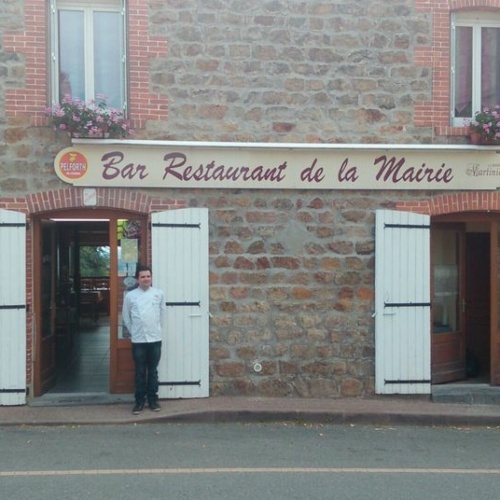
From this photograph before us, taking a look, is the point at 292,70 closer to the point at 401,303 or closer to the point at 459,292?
the point at 401,303

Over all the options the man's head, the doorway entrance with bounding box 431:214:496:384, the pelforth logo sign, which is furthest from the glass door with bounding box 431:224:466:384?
the man's head

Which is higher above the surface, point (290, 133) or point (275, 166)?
point (290, 133)

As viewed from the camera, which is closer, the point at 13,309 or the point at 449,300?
the point at 13,309

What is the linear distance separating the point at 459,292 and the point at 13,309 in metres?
6.22

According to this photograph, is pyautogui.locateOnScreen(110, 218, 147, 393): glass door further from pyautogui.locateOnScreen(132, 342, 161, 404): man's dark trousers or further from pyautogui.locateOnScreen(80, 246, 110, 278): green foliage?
pyautogui.locateOnScreen(80, 246, 110, 278): green foliage

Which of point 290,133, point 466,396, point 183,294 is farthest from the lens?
point 466,396

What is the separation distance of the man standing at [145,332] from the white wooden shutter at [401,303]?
9.51 feet

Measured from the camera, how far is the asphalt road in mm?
5539

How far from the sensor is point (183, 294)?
28.0 ft

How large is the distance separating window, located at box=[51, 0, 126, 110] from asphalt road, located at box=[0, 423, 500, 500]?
4251mm

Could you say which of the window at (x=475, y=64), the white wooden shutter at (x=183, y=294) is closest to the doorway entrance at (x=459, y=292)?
the window at (x=475, y=64)

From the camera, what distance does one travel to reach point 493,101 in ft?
30.3

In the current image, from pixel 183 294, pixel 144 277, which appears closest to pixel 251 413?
pixel 183 294

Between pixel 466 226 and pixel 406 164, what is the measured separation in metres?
1.75
